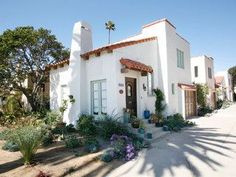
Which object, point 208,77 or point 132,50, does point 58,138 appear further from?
point 208,77

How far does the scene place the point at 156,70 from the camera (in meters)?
15.3

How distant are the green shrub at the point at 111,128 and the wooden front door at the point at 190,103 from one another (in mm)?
10112

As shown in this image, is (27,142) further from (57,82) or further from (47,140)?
(57,82)

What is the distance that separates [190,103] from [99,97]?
34.3 ft

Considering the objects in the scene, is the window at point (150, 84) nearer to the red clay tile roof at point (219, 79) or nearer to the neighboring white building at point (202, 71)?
the neighboring white building at point (202, 71)

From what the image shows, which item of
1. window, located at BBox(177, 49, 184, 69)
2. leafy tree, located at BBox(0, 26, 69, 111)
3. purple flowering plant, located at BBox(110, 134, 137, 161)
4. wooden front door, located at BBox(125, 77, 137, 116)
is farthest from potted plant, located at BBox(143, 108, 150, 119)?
leafy tree, located at BBox(0, 26, 69, 111)

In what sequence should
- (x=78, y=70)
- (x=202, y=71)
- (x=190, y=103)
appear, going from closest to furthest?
(x=78, y=70), (x=190, y=103), (x=202, y=71)

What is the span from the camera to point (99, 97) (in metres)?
11.7

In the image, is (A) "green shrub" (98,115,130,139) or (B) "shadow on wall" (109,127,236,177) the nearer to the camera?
(B) "shadow on wall" (109,127,236,177)

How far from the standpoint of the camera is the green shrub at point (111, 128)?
9352 millimetres

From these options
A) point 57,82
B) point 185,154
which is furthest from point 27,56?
point 185,154

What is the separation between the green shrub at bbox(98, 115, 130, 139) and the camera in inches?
368

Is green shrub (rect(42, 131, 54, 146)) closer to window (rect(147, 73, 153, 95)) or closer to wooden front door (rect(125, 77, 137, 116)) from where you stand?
wooden front door (rect(125, 77, 137, 116))

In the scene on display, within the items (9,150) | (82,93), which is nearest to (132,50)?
(82,93)
